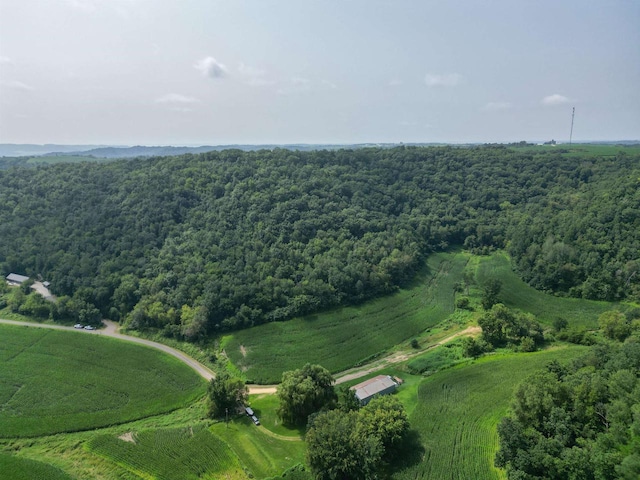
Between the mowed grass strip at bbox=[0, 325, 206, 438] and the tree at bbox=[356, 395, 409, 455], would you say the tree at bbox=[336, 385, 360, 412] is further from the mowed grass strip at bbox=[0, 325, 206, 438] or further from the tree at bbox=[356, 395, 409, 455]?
the mowed grass strip at bbox=[0, 325, 206, 438]

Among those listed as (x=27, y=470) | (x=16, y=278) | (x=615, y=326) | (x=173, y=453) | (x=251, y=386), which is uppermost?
(x=16, y=278)

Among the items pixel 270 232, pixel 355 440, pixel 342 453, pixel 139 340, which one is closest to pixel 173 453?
pixel 342 453

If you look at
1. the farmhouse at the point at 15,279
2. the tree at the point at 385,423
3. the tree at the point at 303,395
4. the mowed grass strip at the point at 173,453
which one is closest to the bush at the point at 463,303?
the tree at the point at 303,395

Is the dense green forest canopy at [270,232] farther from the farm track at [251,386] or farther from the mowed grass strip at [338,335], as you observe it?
the mowed grass strip at [338,335]

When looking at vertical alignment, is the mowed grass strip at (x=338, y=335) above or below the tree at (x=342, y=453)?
below

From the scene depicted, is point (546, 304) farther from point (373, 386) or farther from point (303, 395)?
point (303, 395)

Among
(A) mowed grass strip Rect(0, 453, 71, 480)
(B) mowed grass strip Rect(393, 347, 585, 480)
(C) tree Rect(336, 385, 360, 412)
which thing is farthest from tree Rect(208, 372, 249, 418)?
(B) mowed grass strip Rect(393, 347, 585, 480)

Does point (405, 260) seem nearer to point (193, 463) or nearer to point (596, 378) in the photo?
point (596, 378)
